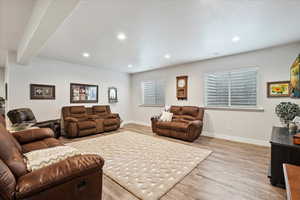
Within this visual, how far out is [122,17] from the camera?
215 cm

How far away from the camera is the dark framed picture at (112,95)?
20.1 ft

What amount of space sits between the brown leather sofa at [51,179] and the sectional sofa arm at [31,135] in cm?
127

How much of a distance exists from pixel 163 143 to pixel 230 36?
2909 mm

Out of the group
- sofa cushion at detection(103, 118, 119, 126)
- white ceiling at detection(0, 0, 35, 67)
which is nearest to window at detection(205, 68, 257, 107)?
sofa cushion at detection(103, 118, 119, 126)

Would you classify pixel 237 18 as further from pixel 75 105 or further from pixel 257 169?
pixel 75 105

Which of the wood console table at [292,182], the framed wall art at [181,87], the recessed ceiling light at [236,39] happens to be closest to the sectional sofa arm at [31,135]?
the wood console table at [292,182]

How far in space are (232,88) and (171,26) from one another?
9.36ft

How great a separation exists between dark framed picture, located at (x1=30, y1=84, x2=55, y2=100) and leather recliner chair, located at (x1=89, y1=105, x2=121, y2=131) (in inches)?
56.6

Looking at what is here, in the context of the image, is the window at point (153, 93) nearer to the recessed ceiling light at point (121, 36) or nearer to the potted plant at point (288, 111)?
the recessed ceiling light at point (121, 36)

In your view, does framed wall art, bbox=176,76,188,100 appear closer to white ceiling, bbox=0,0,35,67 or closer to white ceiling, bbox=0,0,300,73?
white ceiling, bbox=0,0,300,73

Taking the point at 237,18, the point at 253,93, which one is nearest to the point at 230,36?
the point at 237,18

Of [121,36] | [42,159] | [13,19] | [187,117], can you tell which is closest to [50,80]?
[13,19]

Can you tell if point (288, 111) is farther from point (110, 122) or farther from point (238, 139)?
point (110, 122)

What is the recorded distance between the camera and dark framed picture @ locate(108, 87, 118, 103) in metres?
6.12
